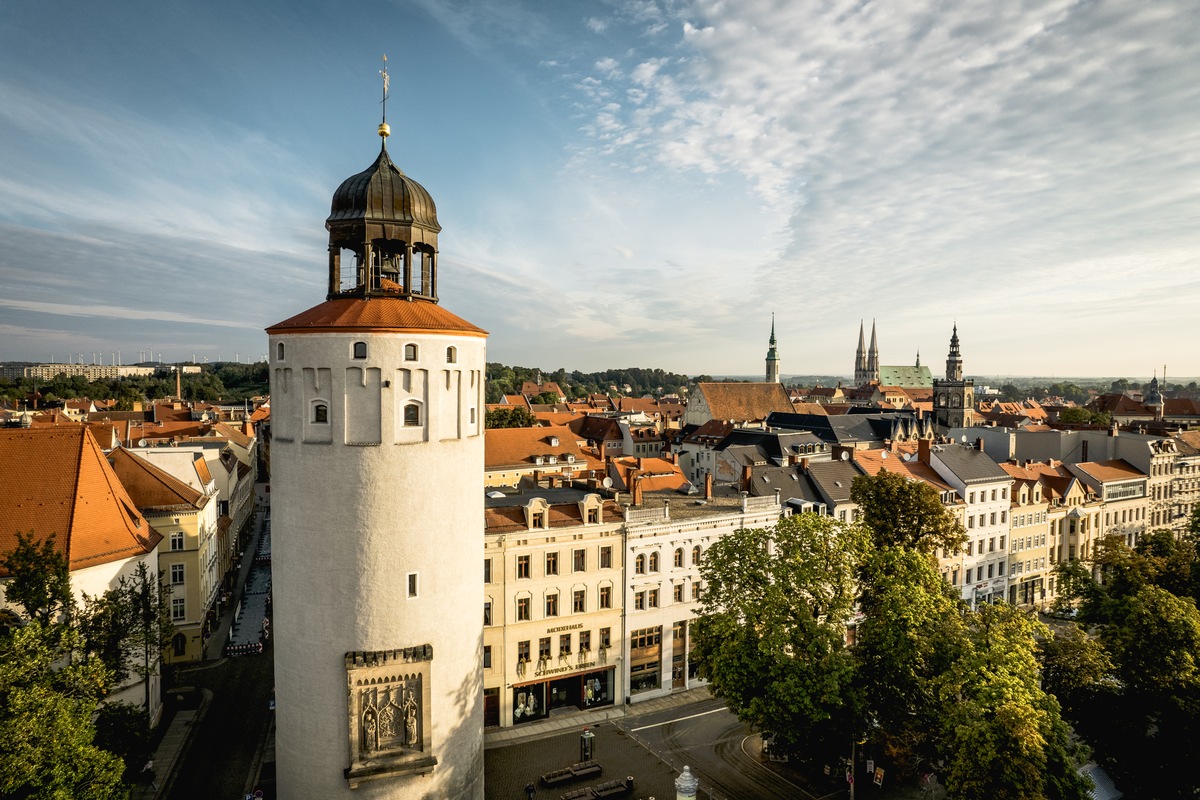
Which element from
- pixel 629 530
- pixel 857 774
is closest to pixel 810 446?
pixel 629 530

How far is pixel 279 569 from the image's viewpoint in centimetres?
3014

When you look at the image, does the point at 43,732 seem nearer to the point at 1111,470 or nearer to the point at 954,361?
the point at 1111,470

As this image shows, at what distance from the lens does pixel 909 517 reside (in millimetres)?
49781

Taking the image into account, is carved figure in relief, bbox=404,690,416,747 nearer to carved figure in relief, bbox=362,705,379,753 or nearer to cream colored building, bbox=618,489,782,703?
carved figure in relief, bbox=362,705,379,753

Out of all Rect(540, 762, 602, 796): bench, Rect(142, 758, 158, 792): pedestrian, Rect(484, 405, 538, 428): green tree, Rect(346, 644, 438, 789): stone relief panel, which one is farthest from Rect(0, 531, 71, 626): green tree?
Rect(484, 405, 538, 428): green tree

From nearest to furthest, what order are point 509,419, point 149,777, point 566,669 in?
point 149,777 < point 566,669 < point 509,419

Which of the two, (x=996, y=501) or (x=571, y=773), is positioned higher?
(x=996, y=501)

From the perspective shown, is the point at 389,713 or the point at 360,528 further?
the point at 389,713

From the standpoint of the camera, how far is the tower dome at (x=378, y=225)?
1148 inches

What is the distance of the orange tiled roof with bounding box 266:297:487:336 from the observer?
2783 centimetres

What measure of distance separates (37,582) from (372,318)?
52.8ft

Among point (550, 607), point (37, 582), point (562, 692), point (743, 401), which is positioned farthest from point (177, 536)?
point (743, 401)

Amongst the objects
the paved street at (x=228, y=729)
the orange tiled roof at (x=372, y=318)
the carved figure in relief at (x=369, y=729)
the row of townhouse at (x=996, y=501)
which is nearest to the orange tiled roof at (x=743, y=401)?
the row of townhouse at (x=996, y=501)

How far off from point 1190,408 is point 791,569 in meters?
162
